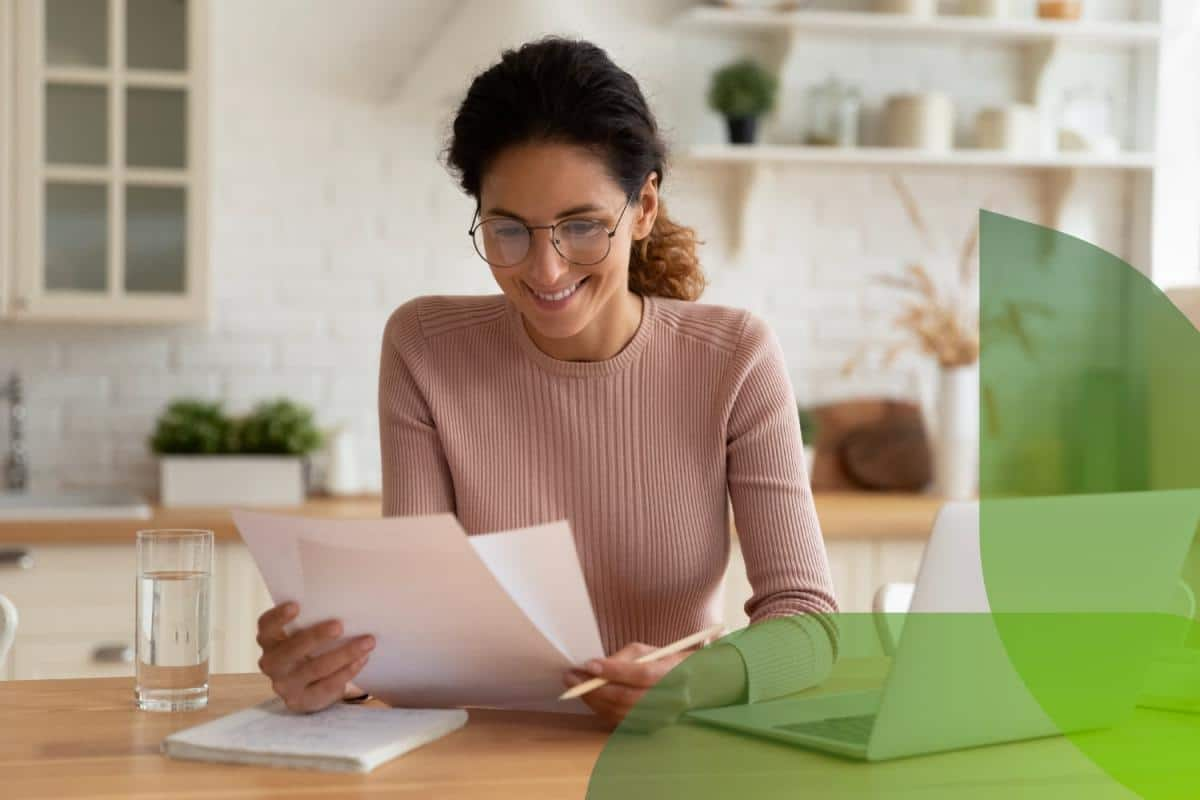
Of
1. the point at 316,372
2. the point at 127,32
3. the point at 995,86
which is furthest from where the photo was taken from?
the point at 995,86

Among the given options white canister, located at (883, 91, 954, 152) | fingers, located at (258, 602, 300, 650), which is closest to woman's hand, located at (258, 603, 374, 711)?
fingers, located at (258, 602, 300, 650)

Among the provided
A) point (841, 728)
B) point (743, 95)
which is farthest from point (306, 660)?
point (743, 95)

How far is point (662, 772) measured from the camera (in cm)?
93

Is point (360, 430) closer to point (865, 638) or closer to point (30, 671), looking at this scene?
point (30, 671)

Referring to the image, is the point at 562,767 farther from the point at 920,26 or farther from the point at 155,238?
the point at 920,26

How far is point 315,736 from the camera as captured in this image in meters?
1.19

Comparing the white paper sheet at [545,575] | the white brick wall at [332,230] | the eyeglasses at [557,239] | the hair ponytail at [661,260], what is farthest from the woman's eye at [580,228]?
the white brick wall at [332,230]

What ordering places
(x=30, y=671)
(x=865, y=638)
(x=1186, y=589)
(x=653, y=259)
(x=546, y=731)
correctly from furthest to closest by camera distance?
(x=30, y=671), (x=653, y=259), (x=546, y=731), (x=865, y=638), (x=1186, y=589)

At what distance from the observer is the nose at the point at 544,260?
1.55 metres

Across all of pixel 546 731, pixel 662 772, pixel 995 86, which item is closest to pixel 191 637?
pixel 546 731

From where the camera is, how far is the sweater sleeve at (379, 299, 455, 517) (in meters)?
1.73

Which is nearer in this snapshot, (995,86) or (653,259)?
(653,259)

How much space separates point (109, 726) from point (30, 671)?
1713mm

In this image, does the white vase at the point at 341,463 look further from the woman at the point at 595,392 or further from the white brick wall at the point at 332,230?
the woman at the point at 595,392
